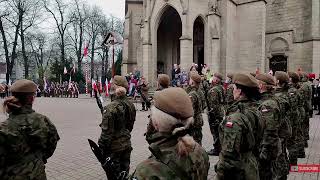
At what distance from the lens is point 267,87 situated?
17.6 feet

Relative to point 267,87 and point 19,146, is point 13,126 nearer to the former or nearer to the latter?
point 19,146

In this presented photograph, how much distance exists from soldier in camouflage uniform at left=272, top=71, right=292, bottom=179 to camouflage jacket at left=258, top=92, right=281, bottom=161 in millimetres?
333

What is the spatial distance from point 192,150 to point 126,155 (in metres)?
3.11

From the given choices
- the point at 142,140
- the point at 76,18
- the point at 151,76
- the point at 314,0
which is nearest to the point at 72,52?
the point at 76,18

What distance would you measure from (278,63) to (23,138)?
2834 cm

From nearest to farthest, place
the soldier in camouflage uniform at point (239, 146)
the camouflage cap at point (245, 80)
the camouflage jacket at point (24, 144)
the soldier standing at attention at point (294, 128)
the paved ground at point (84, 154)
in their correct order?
the camouflage jacket at point (24, 144) < the soldier in camouflage uniform at point (239, 146) < the camouflage cap at point (245, 80) < the paved ground at point (84, 154) < the soldier standing at attention at point (294, 128)

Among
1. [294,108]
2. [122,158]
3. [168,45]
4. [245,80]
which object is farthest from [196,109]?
[168,45]

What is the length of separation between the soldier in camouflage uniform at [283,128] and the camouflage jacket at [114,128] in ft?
7.09

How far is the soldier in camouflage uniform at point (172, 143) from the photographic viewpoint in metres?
2.04

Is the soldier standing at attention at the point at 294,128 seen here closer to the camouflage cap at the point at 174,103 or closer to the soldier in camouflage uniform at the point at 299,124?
the soldier in camouflage uniform at the point at 299,124

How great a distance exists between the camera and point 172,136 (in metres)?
2.13

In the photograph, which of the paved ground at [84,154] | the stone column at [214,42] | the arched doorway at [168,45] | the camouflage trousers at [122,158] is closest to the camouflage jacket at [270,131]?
the camouflage trousers at [122,158]

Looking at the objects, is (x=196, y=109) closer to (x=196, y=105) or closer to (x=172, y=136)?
(x=196, y=105)

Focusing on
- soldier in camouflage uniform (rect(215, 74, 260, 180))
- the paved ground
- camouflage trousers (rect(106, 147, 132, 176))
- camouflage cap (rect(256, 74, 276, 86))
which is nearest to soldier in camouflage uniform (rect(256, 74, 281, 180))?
camouflage cap (rect(256, 74, 276, 86))
